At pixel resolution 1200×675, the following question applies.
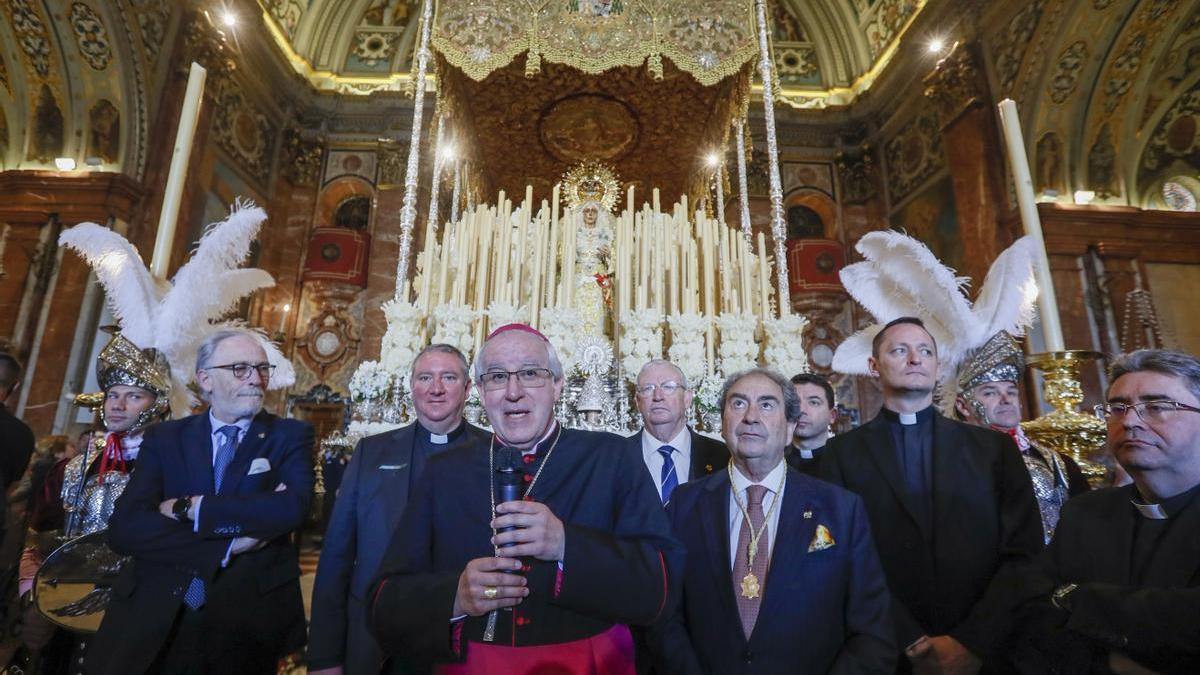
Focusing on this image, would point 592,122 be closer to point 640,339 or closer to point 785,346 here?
point 640,339

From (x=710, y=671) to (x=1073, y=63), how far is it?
9905 millimetres

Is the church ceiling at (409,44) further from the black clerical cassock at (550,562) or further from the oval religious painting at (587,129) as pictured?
the black clerical cassock at (550,562)

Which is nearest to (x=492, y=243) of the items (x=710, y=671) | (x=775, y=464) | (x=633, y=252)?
(x=633, y=252)

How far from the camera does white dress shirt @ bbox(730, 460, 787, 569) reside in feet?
5.68

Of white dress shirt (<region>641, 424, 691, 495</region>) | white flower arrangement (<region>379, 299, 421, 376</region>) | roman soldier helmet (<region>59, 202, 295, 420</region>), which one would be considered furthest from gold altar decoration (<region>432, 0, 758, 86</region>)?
white dress shirt (<region>641, 424, 691, 495</region>)

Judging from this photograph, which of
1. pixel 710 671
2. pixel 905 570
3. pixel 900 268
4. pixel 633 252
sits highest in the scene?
pixel 633 252

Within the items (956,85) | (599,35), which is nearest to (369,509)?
(599,35)

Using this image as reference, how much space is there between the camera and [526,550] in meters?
1.05

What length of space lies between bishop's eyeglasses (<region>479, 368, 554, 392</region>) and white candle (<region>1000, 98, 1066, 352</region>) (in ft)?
7.22

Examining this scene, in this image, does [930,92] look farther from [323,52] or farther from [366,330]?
[323,52]

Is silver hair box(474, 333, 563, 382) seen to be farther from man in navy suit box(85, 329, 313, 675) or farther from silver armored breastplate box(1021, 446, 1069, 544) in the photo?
silver armored breastplate box(1021, 446, 1069, 544)

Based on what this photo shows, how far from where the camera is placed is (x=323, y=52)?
12188 mm

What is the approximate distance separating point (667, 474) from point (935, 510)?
1.11 m

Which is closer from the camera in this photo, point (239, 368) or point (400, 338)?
point (239, 368)
